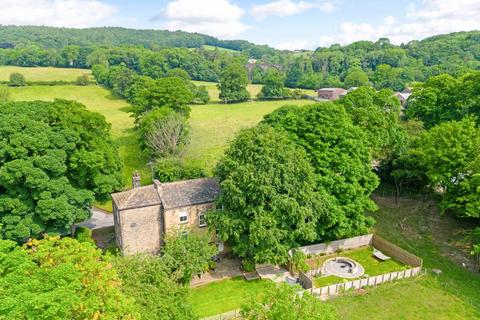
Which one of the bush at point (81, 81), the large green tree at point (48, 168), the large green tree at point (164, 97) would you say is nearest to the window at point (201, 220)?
the large green tree at point (48, 168)

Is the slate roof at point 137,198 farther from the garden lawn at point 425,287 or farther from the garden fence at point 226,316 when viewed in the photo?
the garden lawn at point 425,287

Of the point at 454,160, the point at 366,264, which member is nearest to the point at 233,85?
the point at 454,160

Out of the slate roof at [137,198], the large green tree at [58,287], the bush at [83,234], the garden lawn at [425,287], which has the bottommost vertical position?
the garden lawn at [425,287]

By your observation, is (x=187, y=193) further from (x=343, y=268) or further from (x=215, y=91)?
(x=215, y=91)

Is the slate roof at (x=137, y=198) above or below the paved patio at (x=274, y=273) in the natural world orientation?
above

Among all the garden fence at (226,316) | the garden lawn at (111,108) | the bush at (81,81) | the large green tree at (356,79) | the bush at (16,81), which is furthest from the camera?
the large green tree at (356,79)

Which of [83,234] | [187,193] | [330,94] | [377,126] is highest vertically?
[377,126]
